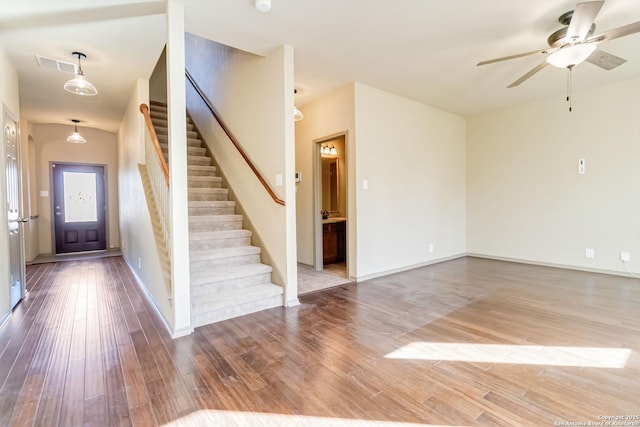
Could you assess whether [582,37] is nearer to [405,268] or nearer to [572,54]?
[572,54]

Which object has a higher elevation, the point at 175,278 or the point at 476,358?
the point at 175,278

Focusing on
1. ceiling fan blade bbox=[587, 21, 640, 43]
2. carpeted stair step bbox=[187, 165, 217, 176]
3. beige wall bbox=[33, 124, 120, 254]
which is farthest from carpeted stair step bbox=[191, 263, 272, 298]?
beige wall bbox=[33, 124, 120, 254]

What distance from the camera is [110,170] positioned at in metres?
7.32

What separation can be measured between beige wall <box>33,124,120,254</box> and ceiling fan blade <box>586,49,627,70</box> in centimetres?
856

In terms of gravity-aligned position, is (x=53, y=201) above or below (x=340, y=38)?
below

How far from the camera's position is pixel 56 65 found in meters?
3.67

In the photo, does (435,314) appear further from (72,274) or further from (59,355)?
(72,274)

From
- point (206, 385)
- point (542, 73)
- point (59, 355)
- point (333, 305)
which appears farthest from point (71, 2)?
point (542, 73)

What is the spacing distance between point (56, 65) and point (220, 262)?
3.04 meters

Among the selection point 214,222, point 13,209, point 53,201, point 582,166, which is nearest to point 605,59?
point 582,166

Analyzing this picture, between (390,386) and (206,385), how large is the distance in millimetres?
1150

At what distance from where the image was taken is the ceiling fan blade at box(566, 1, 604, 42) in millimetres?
2105

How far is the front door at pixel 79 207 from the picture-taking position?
6.82 meters

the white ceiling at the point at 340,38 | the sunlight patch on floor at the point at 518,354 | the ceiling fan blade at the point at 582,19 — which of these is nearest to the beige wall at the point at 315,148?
the white ceiling at the point at 340,38
